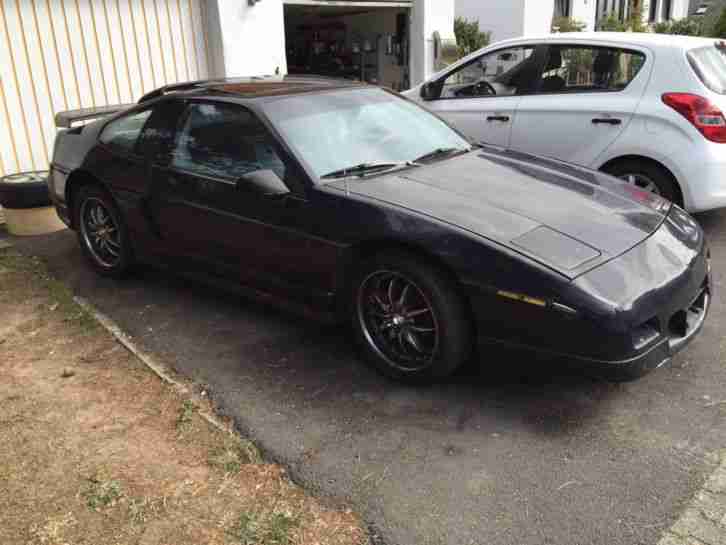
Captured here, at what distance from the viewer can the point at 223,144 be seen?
430 cm

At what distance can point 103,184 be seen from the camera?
200 inches

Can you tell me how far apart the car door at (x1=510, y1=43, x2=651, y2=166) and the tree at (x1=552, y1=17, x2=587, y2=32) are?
40.3 feet

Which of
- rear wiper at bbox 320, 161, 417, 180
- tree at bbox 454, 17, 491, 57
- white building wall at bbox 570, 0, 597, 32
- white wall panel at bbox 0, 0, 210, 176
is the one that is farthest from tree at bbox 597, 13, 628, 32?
rear wiper at bbox 320, 161, 417, 180

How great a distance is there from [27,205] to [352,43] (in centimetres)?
900

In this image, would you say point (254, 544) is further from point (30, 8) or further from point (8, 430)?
point (30, 8)

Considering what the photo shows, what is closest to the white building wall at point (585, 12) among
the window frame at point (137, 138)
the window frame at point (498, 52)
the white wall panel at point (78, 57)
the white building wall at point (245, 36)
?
the white building wall at point (245, 36)

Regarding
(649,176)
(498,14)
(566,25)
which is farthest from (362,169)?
(566,25)

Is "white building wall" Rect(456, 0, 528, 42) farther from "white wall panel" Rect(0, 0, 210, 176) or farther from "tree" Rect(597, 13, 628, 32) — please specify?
"white wall panel" Rect(0, 0, 210, 176)

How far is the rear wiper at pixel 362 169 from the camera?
3.88 m

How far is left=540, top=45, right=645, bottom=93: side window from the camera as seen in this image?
5871 millimetres

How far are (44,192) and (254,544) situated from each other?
5.06m

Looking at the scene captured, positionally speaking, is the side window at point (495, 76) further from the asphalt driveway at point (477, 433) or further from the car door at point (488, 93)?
the asphalt driveway at point (477, 433)

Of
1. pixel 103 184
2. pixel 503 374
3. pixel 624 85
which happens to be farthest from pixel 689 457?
pixel 103 184

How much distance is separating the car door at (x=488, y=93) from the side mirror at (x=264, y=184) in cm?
290
